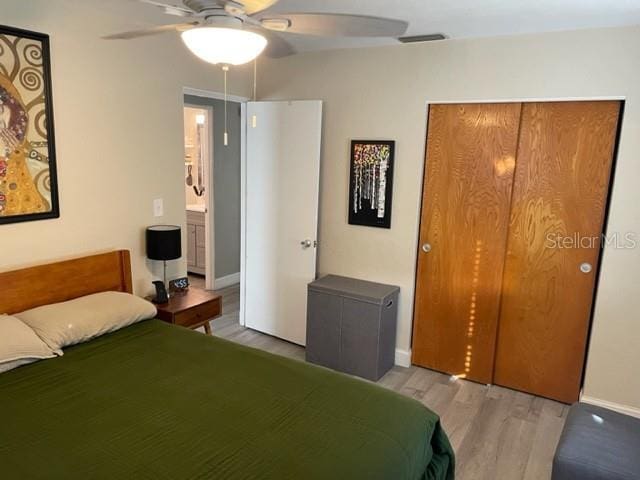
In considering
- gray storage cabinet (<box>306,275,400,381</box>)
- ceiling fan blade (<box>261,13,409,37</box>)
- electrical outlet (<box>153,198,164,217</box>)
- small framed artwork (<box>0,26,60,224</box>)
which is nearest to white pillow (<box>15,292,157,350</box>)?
small framed artwork (<box>0,26,60,224</box>)

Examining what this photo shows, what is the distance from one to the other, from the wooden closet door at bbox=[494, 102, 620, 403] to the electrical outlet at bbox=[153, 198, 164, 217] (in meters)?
2.38

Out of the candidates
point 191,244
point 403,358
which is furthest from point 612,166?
point 191,244

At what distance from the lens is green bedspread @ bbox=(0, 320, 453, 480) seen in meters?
1.49

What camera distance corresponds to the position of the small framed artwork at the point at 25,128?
2.34 meters

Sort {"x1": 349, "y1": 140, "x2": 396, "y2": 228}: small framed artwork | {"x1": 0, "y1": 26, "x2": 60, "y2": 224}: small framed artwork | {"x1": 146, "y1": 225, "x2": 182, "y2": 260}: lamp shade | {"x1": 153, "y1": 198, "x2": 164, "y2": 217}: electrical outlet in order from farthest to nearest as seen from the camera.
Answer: {"x1": 349, "y1": 140, "x2": 396, "y2": 228}: small framed artwork → {"x1": 153, "y1": 198, "x2": 164, "y2": 217}: electrical outlet → {"x1": 146, "y1": 225, "x2": 182, "y2": 260}: lamp shade → {"x1": 0, "y1": 26, "x2": 60, "y2": 224}: small framed artwork

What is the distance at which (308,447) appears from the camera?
5.21ft

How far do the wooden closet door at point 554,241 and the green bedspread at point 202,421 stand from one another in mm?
1498

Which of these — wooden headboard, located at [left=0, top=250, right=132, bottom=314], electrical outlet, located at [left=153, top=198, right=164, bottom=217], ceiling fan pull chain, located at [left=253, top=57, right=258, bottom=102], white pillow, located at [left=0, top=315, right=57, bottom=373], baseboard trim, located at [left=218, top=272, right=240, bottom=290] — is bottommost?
baseboard trim, located at [left=218, top=272, right=240, bottom=290]

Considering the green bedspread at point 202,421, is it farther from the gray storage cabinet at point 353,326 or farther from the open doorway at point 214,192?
the open doorway at point 214,192

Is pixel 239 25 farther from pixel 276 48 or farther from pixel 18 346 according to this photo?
pixel 276 48

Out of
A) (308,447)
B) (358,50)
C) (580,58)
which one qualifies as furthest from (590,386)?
(358,50)

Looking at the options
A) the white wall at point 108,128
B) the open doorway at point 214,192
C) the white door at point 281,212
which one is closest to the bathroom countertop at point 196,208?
the open doorway at point 214,192

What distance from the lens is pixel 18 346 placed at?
2037mm

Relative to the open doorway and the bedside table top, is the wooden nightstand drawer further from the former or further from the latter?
the open doorway
